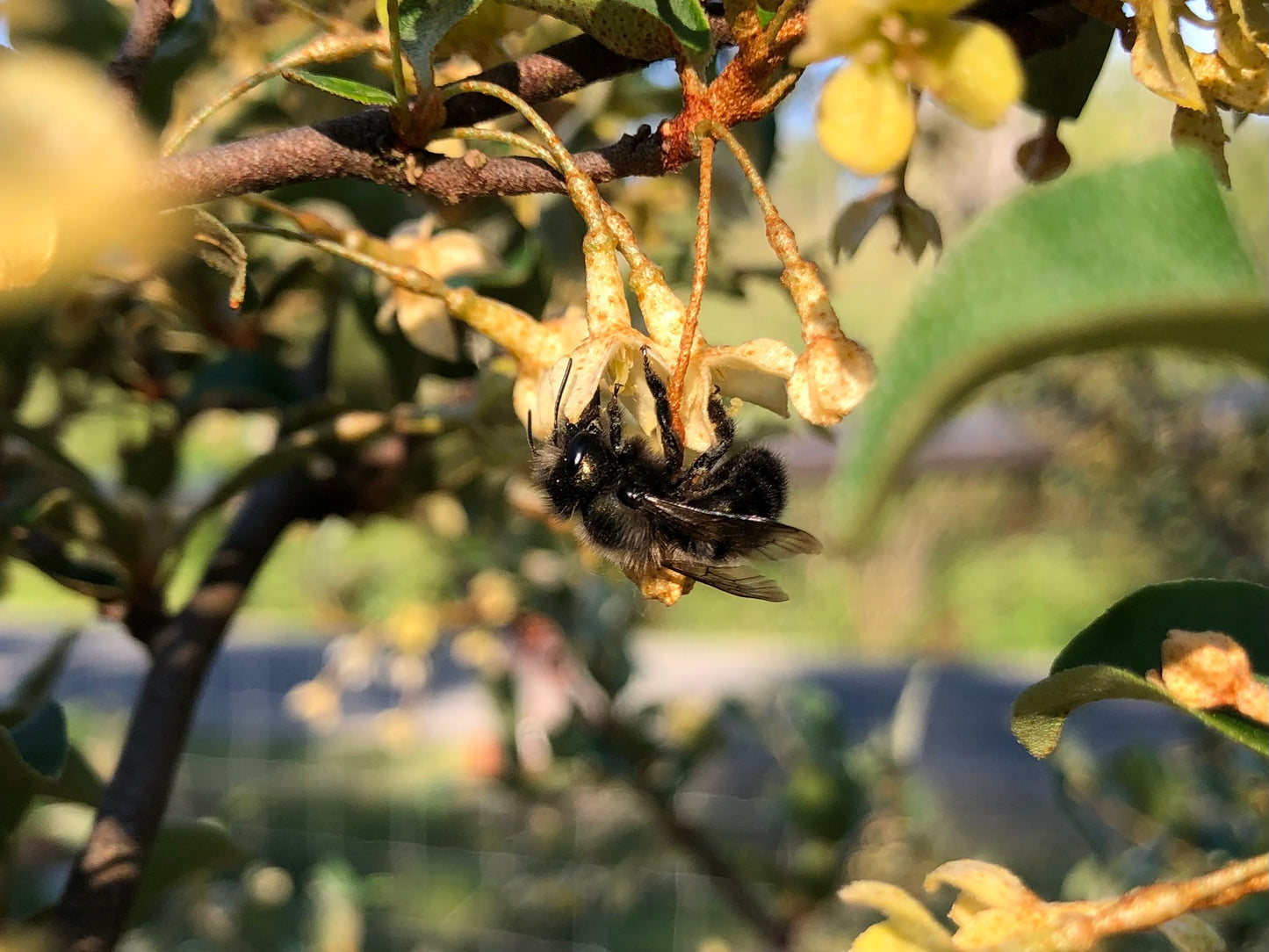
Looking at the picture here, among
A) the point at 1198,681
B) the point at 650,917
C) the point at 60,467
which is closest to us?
the point at 1198,681

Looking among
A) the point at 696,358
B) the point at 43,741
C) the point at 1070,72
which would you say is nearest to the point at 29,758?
Answer: the point at 43,741

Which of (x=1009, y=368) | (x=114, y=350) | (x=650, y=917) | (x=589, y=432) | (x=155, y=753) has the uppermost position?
(x=1009, y=368)

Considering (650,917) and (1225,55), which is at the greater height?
(1225,55)

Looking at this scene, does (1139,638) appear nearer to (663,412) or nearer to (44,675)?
(663,412)

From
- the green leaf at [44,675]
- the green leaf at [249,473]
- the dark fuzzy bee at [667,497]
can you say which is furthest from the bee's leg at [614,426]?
the green leaf at [44,675]

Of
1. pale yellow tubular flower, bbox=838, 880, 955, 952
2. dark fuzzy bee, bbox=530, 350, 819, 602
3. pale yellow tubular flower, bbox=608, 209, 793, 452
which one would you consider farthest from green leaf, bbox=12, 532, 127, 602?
pale yellow tubular flower, bbox=838, 880, 955, 952

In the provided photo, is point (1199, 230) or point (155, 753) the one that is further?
point (155, 753)

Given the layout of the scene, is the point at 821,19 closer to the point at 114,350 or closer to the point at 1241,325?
the point at 1241,325

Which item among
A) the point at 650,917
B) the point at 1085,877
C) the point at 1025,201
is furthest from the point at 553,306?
the point at 650,917
